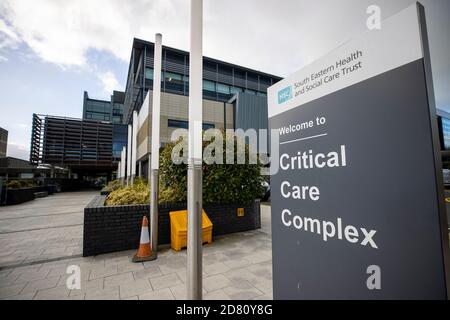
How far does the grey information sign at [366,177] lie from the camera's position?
3.48 ft

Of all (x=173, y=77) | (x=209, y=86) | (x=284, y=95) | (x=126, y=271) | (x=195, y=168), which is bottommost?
(x=126, y=271)

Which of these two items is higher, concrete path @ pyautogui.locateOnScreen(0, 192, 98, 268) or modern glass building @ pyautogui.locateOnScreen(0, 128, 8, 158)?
modern glass building @ pyautogui.locateOnScreen(0, 128, 8, 158)

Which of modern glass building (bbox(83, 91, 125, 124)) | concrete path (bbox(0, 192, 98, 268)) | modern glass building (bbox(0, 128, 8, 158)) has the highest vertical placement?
modern glass building (bbox(83, 91, 125, 124))

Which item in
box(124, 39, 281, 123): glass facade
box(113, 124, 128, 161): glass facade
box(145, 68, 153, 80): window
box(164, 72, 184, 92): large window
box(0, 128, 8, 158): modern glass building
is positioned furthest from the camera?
box(0, 128, 8, 158): modern glass building

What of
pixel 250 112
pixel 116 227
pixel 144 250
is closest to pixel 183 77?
pixel 250 112

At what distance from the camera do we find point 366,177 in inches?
50.8

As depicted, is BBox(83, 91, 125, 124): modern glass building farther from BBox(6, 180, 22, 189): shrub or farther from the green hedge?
the green hedge

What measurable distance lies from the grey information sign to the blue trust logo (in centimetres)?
2

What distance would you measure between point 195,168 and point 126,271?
282cm

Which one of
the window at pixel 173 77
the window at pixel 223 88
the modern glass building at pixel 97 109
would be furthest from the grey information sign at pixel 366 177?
the modern glass building at pixel 97 109

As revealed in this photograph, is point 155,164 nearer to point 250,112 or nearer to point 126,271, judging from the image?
point 126,271

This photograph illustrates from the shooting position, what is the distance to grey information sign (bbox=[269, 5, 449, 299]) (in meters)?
1.06

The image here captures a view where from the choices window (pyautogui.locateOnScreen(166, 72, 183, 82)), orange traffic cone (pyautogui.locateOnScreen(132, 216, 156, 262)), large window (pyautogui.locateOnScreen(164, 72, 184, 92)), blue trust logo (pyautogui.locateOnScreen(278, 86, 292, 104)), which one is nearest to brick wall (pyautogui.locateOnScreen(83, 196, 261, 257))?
orange traffic cone (pyautogui.locateOnScreen(132, 216, 156, 262))

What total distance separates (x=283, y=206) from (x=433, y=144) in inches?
44.5
